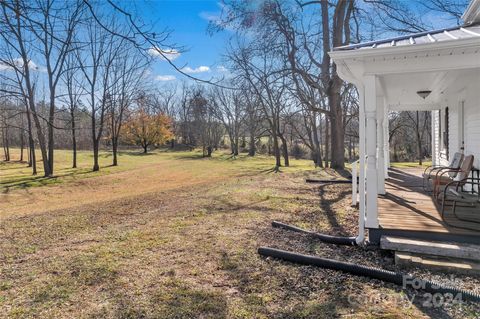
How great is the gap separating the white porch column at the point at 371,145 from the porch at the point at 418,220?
19cm

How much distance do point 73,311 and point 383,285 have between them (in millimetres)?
2663

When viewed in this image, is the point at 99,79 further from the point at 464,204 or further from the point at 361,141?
the point at 464,204

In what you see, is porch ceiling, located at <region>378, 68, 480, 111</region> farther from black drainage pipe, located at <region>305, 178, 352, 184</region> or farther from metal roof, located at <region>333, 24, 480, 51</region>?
black drainage pipe, located at <region>305, 178, 352, 184</region>

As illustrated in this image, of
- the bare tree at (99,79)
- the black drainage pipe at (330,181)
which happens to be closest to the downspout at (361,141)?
the black drainage pipe at (330,181)

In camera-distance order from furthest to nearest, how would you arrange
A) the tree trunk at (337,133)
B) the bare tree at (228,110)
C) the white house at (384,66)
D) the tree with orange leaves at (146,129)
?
1. the tree with orange leaves at (146,129)
2. the bare tree at (228,110)
3. the tree trunk at (337,133)
4. the white house at (384,66)

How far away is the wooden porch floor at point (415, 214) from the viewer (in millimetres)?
3873

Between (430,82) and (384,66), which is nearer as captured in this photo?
(384,66)

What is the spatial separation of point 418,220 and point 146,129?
3679 cm

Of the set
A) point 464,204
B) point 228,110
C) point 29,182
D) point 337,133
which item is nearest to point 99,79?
point 29,182

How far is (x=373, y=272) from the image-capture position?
3113 millimetres

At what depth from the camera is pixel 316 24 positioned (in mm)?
14195

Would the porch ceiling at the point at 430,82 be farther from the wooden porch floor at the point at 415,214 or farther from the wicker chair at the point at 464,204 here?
the wooden porch floor at the point at 415,214

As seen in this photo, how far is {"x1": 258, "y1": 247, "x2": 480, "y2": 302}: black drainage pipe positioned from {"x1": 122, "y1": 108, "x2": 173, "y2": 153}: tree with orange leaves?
36.1 metres

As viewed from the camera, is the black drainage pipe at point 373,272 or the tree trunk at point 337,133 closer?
the black drainage pipe at point 373,272
